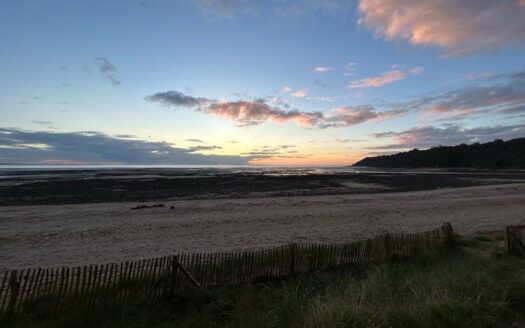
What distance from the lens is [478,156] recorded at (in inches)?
5017

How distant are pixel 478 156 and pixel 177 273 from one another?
142 m

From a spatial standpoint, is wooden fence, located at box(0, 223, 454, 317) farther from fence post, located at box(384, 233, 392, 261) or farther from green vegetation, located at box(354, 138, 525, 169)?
green vegetation, located at box(354, 138, 525, 169)

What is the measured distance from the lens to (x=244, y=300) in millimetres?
6914

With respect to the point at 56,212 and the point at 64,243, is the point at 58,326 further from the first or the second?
the point at 56,212

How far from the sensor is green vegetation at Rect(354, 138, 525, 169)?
110 m

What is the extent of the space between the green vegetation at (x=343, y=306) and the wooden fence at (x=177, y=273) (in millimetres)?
221

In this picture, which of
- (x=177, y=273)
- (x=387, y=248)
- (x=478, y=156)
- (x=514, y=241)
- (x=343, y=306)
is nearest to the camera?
(x=343, y=306)

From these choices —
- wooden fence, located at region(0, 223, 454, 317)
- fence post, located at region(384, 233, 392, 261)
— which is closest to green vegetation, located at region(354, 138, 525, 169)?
fence post, located at region(384, 233, 392, 261)

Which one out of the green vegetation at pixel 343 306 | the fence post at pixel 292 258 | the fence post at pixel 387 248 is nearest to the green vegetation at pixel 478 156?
the fence post at pixel 387 248

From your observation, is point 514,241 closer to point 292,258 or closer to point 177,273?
point 292,258

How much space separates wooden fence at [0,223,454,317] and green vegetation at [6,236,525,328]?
0.22 m

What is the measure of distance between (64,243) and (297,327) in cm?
1280

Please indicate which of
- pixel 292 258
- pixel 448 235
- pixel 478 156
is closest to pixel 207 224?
pixel 292 258

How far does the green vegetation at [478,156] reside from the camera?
109662mm
